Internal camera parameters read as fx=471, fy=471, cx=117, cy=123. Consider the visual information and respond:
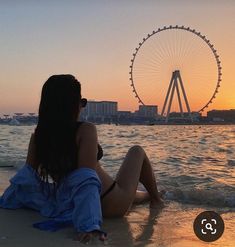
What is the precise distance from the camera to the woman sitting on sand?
2783mm

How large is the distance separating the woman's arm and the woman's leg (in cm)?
48

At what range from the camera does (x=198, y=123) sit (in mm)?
79188

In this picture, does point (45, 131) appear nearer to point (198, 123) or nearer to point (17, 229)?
point (17, 229)

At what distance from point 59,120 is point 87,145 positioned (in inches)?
9.2

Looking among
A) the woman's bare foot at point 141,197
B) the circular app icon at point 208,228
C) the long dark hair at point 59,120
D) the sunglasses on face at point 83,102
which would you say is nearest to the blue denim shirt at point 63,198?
the long dark hair at point 59,120

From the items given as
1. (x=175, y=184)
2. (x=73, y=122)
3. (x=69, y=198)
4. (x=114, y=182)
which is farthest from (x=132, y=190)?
(x=175, y=184)

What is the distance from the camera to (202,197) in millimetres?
4633

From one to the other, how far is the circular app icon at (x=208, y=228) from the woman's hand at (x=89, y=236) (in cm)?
62

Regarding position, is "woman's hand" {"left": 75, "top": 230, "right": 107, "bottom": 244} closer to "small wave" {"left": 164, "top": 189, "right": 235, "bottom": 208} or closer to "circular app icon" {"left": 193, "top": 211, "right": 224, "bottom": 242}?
"circular app icon" {"left": 193, "top": 211, "right": 224, "bottom": 242}

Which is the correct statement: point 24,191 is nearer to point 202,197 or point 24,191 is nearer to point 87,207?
point 87,207

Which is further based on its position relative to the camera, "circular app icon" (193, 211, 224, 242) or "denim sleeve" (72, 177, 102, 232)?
"circular app icon" (193, 211, 224, 242)

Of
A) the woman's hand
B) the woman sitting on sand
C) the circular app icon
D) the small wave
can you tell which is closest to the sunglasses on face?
the woman sitting on sand

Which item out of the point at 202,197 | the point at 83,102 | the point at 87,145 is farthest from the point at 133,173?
the point at 202,197

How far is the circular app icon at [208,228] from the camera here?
2832mm
